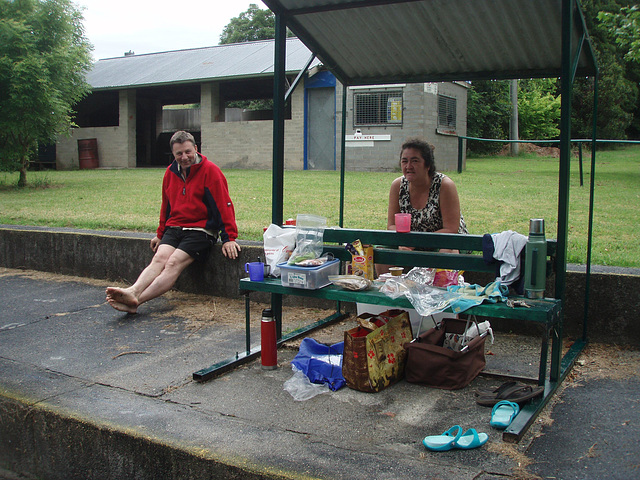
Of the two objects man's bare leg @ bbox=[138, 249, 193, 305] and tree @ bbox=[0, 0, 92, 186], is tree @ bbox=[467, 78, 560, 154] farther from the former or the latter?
man's bare leg @ bbox=[138, 249, 193, 305]

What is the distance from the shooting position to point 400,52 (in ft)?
15.1

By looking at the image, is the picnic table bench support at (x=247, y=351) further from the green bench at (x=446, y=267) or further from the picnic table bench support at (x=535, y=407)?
the picnic table bench support at (x=535, y=407)

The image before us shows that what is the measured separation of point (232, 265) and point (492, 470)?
3.59 metres

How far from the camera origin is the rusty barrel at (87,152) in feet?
79.9

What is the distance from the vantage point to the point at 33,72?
46.9ft

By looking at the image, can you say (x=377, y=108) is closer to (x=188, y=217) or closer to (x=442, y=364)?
(x=188, y=217)

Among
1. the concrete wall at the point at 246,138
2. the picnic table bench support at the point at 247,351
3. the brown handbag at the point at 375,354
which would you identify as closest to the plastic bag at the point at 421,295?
the brown handbag at the point at 375,354

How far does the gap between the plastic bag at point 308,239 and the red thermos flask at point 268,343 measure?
41 centimetres

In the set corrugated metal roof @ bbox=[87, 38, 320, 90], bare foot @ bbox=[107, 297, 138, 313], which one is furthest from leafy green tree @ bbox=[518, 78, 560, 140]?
bare foot @ bbox=[107, 297, 138, 313]

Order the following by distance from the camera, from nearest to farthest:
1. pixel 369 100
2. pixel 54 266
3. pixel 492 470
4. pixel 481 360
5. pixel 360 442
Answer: pixel 492 470
pixel 360 442
pixel 481 360
pixel 54 266
pixel 369 100

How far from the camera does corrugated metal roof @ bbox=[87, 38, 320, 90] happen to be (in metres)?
21.2

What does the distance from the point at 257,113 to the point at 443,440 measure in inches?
998

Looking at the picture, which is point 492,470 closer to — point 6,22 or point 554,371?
point 554,371

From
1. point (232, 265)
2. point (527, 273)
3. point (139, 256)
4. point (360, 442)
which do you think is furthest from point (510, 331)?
point (139, 256)
